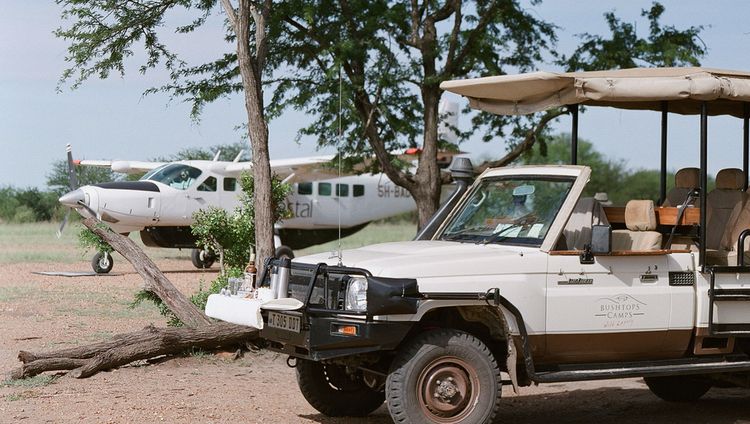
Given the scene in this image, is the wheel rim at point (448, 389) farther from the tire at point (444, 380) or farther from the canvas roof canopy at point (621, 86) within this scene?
the canvas roof canopy at point (621, 86)

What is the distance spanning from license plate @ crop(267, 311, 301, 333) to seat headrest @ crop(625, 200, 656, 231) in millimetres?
2842

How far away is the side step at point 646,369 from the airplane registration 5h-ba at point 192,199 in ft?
54.5

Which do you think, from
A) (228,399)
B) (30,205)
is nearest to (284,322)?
(228,399)

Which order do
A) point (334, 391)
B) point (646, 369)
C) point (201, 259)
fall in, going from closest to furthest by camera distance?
point (646, 369) < point (334, 391) < point (201, 259)

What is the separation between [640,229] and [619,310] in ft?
2.96

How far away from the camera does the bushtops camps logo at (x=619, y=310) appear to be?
7.80m

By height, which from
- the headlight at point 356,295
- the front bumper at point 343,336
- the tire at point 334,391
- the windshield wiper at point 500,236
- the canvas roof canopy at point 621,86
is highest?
the canvas roof canopy at point 621,86

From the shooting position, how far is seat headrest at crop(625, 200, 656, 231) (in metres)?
8.42

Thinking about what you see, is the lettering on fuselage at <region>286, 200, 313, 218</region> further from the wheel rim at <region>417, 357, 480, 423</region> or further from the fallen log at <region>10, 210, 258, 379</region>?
the wheel rim at <region>417, 357, 480, 423</region>

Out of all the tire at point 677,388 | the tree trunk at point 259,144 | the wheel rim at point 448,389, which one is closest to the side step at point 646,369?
the wheel rim at point 448,389

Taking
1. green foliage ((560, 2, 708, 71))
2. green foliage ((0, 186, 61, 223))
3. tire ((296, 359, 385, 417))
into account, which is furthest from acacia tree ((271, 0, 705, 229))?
green foliage ((0, 186, 61, 223))

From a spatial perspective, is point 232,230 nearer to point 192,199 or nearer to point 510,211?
point 510,211

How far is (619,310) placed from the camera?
7863mm

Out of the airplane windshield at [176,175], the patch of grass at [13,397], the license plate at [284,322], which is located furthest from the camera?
the airplane windshield at [176,175]
